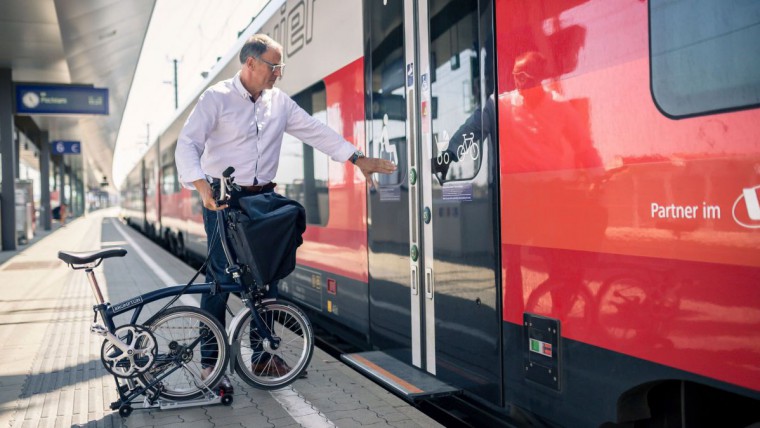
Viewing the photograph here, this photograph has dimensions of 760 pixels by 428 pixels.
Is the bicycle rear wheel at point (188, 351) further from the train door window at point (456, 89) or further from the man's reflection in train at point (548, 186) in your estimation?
the man's reflection in train at point (548, 186)

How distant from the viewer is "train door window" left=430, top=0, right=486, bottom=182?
3143 millimetres

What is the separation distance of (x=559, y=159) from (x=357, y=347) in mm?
3293

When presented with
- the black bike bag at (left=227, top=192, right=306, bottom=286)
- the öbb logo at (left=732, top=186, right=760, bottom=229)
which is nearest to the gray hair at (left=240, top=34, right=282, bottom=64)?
the black bike bag at (left=227, top=192, right=306, bottom=286)

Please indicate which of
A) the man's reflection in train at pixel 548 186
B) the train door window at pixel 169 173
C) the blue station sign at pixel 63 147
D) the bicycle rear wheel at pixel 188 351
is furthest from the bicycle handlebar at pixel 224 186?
the blue station sign at pixel 63 147

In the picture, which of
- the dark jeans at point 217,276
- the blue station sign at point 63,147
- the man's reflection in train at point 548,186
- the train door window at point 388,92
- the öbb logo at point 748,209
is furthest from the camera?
the blue station sign at point 63,147

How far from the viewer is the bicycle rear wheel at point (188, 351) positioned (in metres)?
3.57

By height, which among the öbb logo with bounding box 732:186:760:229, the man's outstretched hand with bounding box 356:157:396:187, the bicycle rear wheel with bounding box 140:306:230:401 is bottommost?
the bicycle rear wheel with bounding box 140:306:230:401

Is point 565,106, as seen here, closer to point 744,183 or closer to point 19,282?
point 744,183

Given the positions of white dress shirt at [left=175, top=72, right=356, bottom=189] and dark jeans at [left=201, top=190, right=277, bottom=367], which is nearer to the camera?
white dress shirt at [left=175, top=72, right=356, bottom=189]

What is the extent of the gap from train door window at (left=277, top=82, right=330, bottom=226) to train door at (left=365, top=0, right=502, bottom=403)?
953 mm

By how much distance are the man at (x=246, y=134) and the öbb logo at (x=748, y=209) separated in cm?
211

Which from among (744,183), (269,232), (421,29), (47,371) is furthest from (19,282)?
(744,183)

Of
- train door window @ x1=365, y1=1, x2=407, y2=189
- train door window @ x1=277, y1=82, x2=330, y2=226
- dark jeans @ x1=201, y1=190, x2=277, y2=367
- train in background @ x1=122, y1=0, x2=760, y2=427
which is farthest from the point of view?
train door window @ x1=277, y1=82, x2=330, y2=226

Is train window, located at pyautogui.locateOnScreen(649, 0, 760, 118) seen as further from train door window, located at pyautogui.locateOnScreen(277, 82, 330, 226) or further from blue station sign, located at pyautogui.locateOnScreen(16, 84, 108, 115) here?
blue station sign, located at pyautogui.locateOnScreen(16, 84, 108, 115)
